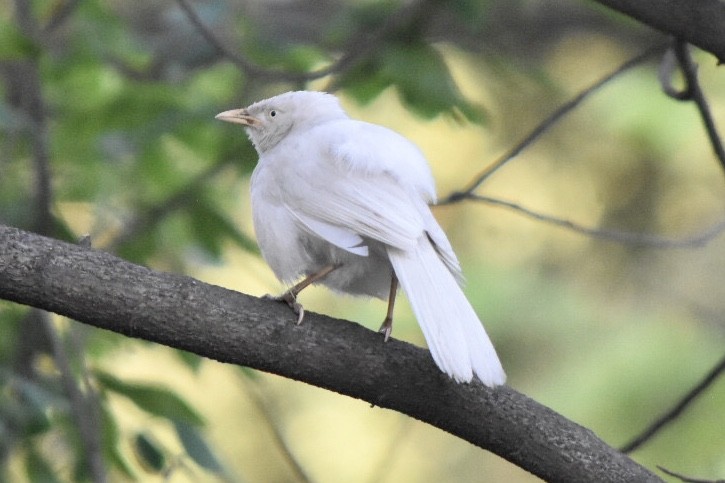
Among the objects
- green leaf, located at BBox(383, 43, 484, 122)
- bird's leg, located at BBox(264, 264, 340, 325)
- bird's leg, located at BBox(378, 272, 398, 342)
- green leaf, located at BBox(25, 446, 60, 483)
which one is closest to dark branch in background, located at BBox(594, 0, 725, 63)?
green leaf, located at BBox(383, 43, 484, 122)

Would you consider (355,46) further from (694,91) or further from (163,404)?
(163,404)

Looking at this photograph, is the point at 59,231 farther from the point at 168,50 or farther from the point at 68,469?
the point at 168,50

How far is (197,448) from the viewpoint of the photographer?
14.6ft

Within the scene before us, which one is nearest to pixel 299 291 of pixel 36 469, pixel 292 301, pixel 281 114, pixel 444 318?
pixel 292 301

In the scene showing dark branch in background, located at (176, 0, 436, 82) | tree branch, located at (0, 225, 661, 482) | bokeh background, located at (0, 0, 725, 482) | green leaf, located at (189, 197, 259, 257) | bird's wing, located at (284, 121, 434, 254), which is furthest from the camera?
green leaf, located at (189, 197, 259, 257)

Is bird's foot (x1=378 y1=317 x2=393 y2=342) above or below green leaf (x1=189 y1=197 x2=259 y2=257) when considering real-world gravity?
above

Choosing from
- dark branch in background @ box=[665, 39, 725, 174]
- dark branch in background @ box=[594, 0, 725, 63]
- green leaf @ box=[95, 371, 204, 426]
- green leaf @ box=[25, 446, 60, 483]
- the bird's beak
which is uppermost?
dark branch in background @ box=[594, 0, 725, 63]

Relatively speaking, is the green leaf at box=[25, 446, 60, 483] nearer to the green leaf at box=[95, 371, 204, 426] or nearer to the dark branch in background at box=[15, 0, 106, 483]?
the dark branch in background at box=[15, 0, 106, 483]

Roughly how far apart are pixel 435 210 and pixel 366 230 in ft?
17.9

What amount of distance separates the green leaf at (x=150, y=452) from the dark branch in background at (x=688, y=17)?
244 centimetres

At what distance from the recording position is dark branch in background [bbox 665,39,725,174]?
13.1 ft

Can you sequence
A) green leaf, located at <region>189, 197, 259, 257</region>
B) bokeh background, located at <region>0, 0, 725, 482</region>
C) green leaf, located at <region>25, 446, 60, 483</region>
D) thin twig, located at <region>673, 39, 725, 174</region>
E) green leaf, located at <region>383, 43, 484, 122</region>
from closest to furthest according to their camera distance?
1. thin twig, located at <region>673, 39, 725, 174</region>
2. green leaf, located at <region>25, 446, 60, 483</region>
3. green leaf, located at <region>383, 43, 484, 122</region>
4. bokeh background, located at <region>0, 0, 725, 482</region>
5. green leaf, located at <region>189, 197, 259, 257</region>

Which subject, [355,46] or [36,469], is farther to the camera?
[355,46]

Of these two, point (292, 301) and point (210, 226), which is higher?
point (292, 301)
